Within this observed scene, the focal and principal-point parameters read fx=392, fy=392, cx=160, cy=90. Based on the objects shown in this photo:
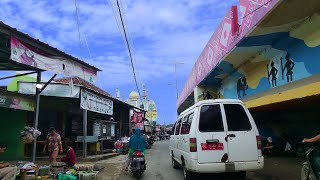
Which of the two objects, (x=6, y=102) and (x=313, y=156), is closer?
(x=313, y=156)

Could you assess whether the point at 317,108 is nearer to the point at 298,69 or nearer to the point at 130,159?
the point at 298,69

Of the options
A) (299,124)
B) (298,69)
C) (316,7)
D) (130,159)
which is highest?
(316,7)

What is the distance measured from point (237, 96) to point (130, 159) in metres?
8.69

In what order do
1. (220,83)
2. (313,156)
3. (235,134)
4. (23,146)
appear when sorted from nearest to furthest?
1. (313,156)
2. (235,134)
3. (23,146)
4. (220,83)

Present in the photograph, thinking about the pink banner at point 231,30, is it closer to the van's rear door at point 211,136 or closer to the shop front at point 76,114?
the van's rear door at point 211,136

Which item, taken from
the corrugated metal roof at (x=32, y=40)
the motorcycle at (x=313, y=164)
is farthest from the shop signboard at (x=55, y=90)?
the motorcycle at (x=313, y=164)

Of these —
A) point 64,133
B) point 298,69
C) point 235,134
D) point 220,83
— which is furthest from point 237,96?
point 235,134

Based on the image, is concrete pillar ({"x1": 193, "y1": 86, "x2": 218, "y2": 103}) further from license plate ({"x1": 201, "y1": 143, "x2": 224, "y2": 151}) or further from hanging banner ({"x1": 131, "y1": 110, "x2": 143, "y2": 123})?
license plate ({"x1": 201, "y1": 143, "x2": 224, "y2": 151})

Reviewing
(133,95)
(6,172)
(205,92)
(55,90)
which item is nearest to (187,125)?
(6,172)

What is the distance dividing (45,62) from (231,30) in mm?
7092

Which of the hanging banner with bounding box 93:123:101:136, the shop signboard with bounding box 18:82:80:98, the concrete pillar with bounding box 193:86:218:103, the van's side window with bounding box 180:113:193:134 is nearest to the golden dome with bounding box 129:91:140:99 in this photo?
the concrete pillar with bounding box 193:86:218:103

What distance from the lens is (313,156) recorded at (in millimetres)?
7496

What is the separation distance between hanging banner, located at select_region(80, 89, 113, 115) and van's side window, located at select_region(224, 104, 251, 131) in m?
9.35

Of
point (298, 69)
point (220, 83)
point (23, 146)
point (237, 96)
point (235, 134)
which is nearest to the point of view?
point (235, 134)
